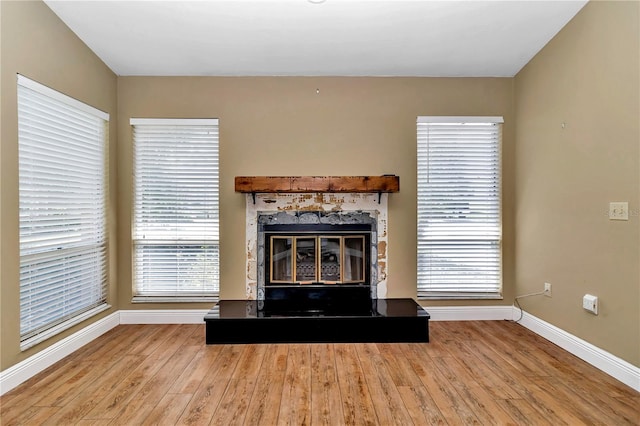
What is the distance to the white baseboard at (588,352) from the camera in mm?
2314

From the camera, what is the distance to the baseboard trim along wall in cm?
235

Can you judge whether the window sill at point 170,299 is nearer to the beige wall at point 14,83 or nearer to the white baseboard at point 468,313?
the beige wall at point 14,83

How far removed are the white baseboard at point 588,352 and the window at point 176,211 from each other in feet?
10.4

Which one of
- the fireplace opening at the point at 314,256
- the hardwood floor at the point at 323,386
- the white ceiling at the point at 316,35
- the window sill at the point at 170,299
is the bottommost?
the hardwood floor at the point at 323,386

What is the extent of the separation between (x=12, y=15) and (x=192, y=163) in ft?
5.68

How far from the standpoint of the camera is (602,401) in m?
2.13

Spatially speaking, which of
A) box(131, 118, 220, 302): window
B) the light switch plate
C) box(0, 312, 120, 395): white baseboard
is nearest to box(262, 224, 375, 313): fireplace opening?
box(131, 118, 220, 302): window

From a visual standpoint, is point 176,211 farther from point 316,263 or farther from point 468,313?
point 468,313

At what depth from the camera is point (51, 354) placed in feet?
8.80

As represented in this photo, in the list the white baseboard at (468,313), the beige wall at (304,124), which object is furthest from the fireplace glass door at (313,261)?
the white baseboard at (468,313)

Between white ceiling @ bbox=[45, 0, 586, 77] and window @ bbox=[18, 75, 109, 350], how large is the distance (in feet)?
2.25

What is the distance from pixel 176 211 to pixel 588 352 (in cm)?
384

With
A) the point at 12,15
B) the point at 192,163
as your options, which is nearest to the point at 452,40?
the point at 192,163

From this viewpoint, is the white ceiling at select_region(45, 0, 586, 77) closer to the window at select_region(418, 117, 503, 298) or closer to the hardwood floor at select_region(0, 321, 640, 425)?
the window at select_region(418, 117, 503, 298)
